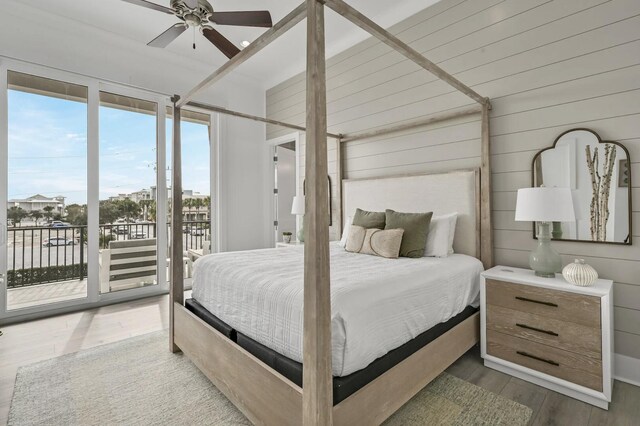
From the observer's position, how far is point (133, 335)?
293 cm

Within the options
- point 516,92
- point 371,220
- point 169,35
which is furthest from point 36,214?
point 516,92

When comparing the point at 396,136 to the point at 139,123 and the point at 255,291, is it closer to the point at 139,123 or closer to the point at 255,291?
the point at 255,291

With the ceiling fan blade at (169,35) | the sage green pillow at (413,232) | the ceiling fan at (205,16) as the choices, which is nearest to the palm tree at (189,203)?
the ceiling fan blade at (169,35)

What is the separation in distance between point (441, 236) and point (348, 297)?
151cm

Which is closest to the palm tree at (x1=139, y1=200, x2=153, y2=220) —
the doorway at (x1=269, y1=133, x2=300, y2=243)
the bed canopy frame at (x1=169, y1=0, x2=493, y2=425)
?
the doorway at (x1=269, y1=133, x2=300, y2=243)

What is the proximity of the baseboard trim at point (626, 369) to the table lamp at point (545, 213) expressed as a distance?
2.46 feet

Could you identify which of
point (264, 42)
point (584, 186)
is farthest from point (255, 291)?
point (584, 186)

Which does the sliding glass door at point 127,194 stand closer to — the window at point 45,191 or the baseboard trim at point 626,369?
the window at point 45,191

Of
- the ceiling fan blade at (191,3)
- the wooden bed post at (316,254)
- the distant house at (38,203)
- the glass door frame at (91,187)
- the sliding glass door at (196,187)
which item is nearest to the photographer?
the wooden bed post at (316,254)

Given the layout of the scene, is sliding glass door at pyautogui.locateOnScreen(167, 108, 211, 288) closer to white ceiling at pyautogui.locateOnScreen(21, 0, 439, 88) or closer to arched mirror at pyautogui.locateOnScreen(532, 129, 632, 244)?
white ceiling at pyautogui.locateOnScreen(21, 0, 439, 88)

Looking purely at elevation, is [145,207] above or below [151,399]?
above

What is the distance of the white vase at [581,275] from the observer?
1939mm

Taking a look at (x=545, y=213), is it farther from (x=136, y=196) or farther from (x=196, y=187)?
(x=136, y=196)

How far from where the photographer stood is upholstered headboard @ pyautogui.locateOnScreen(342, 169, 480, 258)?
2.81m
